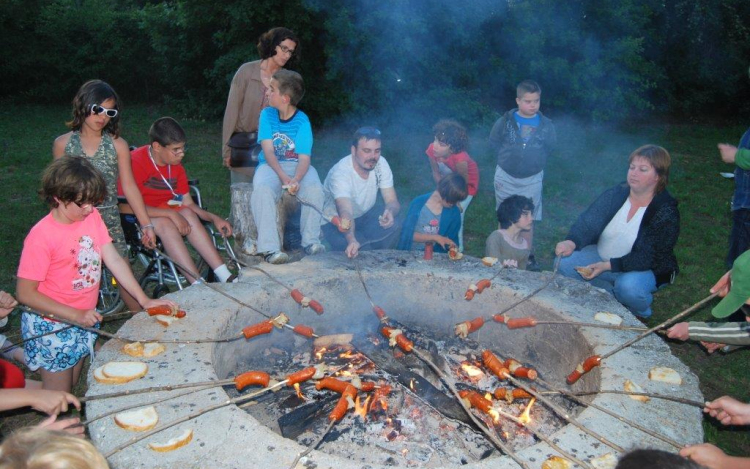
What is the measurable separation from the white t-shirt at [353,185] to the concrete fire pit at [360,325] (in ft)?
2.38

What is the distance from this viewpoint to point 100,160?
4477 mm

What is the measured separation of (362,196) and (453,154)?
116 centimetres

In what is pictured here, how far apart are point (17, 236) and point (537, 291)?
5730mm

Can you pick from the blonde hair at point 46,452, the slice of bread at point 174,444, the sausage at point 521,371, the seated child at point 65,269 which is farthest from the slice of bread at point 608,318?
the blonde hair at point 46,452

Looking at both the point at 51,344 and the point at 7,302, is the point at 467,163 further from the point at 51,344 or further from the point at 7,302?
the point at 7,302

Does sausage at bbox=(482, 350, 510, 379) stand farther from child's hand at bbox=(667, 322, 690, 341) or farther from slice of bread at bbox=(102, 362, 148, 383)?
slice of bread at bbox=(102, 362, 148, 383)

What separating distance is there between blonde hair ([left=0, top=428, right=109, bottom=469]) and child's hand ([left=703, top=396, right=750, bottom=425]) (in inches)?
107

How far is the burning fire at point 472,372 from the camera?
4250 millimetres

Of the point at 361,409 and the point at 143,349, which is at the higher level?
the point at 143,349

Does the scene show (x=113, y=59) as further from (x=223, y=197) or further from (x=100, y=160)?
(x=100, y=160)

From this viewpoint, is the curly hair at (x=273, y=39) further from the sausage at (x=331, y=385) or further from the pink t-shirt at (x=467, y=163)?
the sausage at (x=331, y=385)

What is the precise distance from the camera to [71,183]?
3408 millimetres

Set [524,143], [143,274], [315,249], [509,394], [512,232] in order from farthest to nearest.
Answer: [524,143] < [512,232] < [143,274] < [315,249] < [509,394]

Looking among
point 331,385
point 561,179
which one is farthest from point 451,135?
point 561,179
